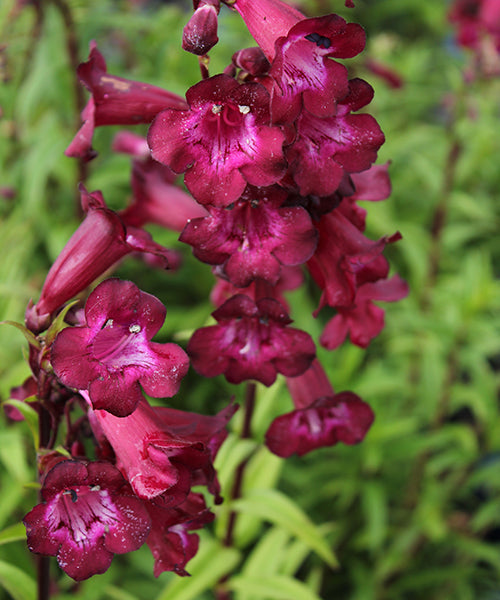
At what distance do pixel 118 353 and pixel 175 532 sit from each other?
0.36 meters

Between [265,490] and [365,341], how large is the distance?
563 mm

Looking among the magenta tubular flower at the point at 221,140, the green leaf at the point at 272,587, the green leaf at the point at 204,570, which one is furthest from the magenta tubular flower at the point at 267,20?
the green leaf at the point at 272,587

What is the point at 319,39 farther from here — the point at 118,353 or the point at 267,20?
the point at 118,353

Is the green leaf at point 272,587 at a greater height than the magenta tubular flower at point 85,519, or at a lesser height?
lesser

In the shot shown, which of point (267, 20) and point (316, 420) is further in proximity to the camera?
point (316, 420)

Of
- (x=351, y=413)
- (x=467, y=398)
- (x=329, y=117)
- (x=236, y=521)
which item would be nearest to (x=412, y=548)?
(x=467, y=398)

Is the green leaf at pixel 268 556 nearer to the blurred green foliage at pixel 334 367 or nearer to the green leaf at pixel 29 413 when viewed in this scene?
the blurred green foliage at pixel 334 367

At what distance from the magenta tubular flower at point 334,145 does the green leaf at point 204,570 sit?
1097mm

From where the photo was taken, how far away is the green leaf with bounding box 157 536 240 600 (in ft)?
5.23

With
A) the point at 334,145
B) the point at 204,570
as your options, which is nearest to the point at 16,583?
the point at 204,570

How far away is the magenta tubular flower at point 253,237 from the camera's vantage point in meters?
1.06

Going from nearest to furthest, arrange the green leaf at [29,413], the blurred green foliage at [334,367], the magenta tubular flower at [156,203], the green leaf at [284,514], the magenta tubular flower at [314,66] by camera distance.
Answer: the magenta tubular flower at [314,66]
the green leaf at [29,413]
the magenta tubular flower at [156,203]
the green leaf at [284,514]
the blurred green foliage at [334,367]

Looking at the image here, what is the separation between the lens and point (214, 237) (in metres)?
1.07

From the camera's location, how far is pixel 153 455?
1.00 m
